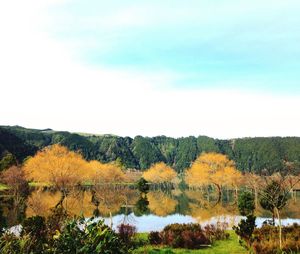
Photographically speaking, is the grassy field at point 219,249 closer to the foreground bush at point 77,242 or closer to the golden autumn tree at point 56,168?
the foreground bush at point 77,242

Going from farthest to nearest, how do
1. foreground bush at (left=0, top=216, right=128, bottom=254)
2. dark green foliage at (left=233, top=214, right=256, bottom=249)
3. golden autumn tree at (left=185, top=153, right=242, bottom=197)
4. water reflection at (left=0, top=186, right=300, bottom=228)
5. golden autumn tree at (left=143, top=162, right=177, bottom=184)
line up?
golden autumn tree at (left=143, top=162, right=177, bottom=184) → golden autumn tree at (left=185, top=153, right=242, bottom=197) → water reflection at (left=0, top=186, right=300, bottom=228) → dark green foliage at (left=233, top=214, right=256, bottom=249) → foreground bush at (left=0, top=216, right=128, bottom=254)

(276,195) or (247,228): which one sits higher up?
(276,195)

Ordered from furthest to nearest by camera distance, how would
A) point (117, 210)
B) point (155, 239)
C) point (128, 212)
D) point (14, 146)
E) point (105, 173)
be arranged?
point (14, 146)
point (105, 173)
point (117, 210)
point (128, 212)
point (155, 239)

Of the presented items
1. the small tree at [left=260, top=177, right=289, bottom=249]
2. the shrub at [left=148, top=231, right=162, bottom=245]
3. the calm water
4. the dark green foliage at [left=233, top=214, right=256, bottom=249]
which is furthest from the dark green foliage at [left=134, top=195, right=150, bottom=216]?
the dark green foliage at [left=233, top=214, right=256, bottom=249]

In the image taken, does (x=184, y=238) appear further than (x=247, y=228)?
Yes

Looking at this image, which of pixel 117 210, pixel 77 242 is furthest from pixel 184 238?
pixel 117 210

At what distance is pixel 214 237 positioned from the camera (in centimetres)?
2594

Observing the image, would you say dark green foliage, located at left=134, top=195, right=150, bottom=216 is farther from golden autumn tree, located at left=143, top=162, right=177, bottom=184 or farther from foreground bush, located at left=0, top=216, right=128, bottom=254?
golden autumn tree, located at left=143, top=162, right=177, bottom=184


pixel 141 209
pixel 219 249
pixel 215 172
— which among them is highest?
pixel 219 249

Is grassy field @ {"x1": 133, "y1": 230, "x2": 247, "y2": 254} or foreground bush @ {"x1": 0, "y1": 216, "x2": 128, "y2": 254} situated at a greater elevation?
foreground bush @ {"x1": 0, "y1": 216, "x2": 128, "y2": 254}

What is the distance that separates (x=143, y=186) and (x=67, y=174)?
31005mm

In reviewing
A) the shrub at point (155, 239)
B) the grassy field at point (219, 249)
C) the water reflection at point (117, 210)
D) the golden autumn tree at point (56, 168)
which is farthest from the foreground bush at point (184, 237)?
the golden autumn tree at point (56, 168)

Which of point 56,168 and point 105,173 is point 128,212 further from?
point 105,173

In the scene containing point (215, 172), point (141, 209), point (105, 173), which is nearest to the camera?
point (141, 209)
